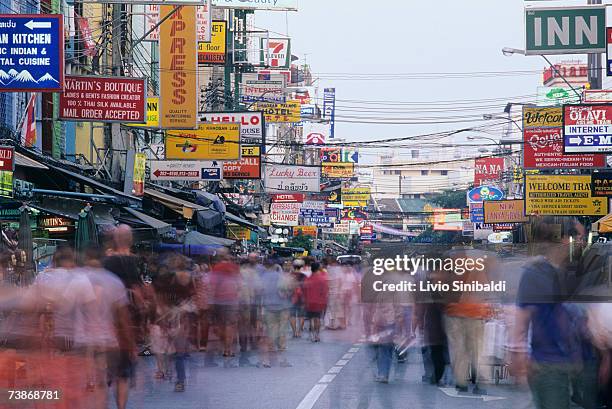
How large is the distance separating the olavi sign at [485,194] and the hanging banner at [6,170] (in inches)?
1987

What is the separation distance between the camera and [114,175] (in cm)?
3081

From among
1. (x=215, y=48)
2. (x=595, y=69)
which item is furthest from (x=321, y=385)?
(x=215, y=48)

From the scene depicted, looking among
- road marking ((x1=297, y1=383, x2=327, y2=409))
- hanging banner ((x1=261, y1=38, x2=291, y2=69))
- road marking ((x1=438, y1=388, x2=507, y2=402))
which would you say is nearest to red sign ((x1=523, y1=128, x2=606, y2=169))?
road marking ((x1=297, y1=383, x2=327, y2=409))

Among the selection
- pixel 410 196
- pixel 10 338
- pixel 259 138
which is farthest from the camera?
pixel 410 196

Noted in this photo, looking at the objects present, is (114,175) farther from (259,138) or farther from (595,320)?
(595,320)

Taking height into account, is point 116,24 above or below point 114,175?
above

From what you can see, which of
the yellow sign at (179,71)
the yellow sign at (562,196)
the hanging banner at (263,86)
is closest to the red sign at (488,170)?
the hanging banner at (263,86)

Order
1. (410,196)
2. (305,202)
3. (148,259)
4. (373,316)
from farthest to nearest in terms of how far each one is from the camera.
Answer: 1. (410,196)
2. (305,202)
3. (148,259)
4. (373,316)

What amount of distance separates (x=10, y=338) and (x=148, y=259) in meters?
19.4

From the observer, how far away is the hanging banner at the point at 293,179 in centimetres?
4522

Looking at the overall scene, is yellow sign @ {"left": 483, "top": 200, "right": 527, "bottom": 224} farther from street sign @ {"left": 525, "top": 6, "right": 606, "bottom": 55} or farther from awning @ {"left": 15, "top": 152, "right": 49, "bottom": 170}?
awning @ {"left": 15, "top": 152, "right": 49, "bottom": 170}

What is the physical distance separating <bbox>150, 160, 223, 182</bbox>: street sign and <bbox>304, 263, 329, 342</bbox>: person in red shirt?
372 inches

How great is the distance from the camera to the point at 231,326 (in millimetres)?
19078

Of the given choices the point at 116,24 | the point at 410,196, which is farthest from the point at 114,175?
the point at 410,196
